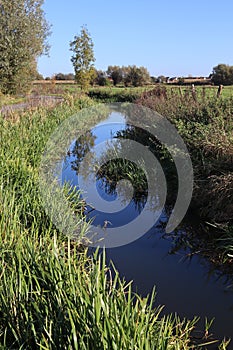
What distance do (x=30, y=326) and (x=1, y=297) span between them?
1.17 ft

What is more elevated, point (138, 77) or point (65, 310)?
point (138, 77)

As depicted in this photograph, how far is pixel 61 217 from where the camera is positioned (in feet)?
14.9

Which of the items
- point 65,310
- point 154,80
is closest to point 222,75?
point 154,80

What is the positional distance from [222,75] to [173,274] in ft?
135

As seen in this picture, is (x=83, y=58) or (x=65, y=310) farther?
(x=83, y=58)

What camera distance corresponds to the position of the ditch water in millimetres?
3639

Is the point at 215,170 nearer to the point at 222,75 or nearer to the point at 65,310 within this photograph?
the point at 65,310

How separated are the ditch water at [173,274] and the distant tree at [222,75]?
122ft

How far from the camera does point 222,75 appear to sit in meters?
41.4

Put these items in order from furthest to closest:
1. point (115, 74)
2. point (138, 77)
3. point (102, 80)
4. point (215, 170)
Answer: point (115, 74) → point (138, 77) → point (102, 80) → point (215, 170)

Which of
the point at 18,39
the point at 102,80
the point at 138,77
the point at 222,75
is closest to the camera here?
the point at 18,39

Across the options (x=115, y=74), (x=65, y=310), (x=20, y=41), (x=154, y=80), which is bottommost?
(x=65, y=310)

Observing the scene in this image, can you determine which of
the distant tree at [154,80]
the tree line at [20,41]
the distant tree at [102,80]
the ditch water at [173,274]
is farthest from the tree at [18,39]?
the distant tree at [154,80]

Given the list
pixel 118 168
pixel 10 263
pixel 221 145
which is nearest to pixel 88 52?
pixel 118 168
